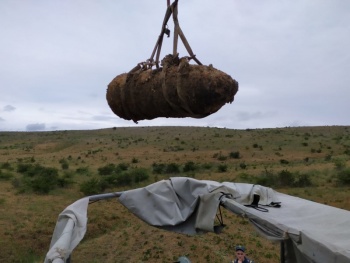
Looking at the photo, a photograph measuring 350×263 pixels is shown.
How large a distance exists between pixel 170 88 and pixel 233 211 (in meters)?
2.67

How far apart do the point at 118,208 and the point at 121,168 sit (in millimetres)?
12620

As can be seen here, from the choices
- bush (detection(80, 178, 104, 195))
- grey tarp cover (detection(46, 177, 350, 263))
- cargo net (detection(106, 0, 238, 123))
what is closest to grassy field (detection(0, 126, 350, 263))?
bush (detection(80, 178, 104, 195))

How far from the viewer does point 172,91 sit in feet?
10.2

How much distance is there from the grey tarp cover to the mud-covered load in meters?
1.54

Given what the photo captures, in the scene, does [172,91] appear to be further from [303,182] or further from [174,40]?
[303,182]

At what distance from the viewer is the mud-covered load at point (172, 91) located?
300 centimetres

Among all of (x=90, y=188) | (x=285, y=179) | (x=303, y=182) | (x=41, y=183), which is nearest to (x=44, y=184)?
(x=41, y=183)

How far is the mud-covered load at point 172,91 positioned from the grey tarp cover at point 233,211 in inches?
60.8

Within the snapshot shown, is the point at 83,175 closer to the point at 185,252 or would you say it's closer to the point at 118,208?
the point at 118,208

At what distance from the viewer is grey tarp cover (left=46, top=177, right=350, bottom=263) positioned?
4.29 m

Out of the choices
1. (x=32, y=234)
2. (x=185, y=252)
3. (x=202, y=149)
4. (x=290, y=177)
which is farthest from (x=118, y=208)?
(x=202, y=149)

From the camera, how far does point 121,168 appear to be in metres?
29.5

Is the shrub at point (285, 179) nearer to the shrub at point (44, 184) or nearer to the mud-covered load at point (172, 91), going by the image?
the shrub at point (44, 184)

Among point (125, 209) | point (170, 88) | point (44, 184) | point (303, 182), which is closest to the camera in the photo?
point (170, 88)
